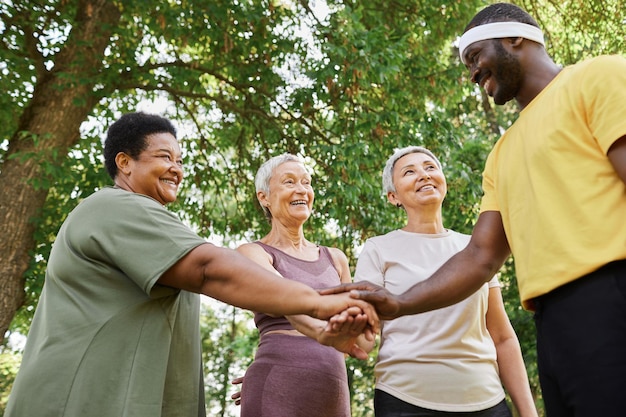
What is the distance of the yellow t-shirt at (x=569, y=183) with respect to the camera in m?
2.11

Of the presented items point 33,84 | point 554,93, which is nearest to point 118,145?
point 554,93

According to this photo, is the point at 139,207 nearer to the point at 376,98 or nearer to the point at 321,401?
the point at 321,401

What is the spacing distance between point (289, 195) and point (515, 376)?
1.53 metres

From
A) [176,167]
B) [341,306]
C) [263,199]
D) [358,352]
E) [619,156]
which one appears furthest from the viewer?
[263,199]

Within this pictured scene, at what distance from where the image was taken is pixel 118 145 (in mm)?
3188

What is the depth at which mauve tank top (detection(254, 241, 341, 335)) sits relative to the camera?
3533mm

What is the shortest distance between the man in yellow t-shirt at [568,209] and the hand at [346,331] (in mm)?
815

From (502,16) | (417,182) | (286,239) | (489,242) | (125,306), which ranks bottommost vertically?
(125,306)

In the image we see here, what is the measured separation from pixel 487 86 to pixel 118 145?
166 cm

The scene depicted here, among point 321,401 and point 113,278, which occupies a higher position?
point 113,278

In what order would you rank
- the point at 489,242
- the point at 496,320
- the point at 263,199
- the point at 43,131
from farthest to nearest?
the point at 43,131 → the point at 263,199 → the point at 496,320 → the point at 489,242

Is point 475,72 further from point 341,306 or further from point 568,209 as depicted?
point 341,306

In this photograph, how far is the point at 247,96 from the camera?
897 centimetres

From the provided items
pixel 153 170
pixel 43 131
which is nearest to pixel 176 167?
pixel 153 170
